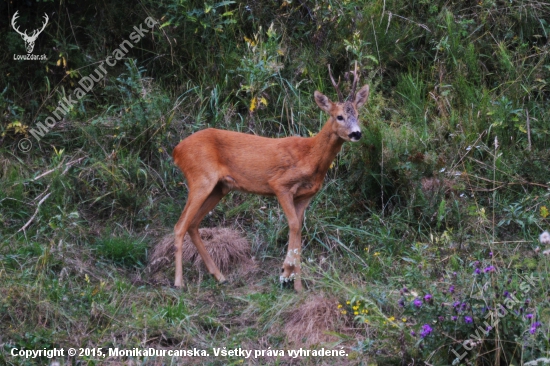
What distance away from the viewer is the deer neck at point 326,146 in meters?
7.28

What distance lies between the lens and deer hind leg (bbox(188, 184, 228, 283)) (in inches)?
292

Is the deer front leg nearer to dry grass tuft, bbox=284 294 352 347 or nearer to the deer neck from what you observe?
the deer neck

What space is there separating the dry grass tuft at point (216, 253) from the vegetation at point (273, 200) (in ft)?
0.43

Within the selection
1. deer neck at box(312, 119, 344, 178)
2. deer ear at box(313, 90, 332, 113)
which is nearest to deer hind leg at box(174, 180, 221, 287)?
deer neck at box(312, 119, 344, 178)

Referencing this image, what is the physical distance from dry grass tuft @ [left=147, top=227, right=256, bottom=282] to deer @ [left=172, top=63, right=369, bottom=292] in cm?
21

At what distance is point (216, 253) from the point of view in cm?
767

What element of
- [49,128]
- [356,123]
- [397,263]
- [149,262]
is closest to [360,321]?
[397,263]

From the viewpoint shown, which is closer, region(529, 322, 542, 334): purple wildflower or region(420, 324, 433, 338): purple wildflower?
region(529, 322, 542, 334): purple wildflower

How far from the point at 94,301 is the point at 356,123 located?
8.86 feet

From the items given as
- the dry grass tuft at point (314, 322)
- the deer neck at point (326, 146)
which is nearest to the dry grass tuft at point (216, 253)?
the deer neck at point (326, 146)

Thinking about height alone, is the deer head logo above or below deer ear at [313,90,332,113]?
above

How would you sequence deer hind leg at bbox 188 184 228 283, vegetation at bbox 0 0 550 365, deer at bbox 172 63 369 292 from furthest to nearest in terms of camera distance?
1. deer hind leg at bbox 188 184 228 283
2. deer at bbox 172 63 369 292
3. vegetation at bbox 0 0 550 365

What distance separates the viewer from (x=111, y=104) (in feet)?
31.2

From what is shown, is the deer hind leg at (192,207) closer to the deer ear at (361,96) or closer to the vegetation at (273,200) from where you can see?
the vegetation at (273,200)
